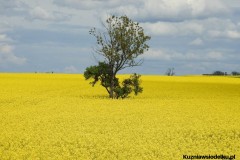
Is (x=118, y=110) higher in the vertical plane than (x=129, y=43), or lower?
lower

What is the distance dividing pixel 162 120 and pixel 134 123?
6.88 feet

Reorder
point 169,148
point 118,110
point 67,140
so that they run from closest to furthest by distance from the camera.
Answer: point 169,148 → point 67,140 → point 118,110

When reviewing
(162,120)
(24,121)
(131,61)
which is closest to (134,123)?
(162,120)

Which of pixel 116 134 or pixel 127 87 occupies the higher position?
pixel 127 87

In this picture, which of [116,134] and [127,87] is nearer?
[116,134]

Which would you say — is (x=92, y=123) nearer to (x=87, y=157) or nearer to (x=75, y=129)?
Answer: (x=75, y=129)

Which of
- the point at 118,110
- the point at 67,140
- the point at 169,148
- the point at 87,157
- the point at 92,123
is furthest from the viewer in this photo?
the point at 118,110

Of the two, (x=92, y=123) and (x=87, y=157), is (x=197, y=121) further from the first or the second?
(x=87, y=157)

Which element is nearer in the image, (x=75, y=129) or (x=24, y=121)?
(x=75, y=129)

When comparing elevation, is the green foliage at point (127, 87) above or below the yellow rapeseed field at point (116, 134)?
above

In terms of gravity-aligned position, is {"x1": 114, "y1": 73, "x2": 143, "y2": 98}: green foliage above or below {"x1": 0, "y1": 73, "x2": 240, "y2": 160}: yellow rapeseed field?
above

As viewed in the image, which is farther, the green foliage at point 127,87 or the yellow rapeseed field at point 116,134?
the green foliage at point 127,87

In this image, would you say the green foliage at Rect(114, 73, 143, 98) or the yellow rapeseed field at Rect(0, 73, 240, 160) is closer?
the yellow rapeseed field at Rect(0, 73, 240, 160)

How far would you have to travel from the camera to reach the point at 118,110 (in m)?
30.6
